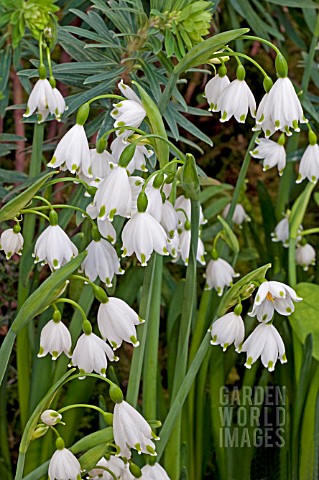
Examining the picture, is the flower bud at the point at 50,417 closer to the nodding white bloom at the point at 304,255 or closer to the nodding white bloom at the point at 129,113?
the nodding white bloom at the point at 129,113

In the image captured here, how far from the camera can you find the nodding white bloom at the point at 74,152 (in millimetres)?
810

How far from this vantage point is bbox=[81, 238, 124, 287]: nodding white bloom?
0.85 metres

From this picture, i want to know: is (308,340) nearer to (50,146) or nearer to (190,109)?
(190,109)

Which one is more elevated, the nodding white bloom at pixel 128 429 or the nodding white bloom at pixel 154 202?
the nodding white bloom at pixel 154 202

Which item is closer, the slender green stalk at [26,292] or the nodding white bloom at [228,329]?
the nodding white bloom at [228,329]

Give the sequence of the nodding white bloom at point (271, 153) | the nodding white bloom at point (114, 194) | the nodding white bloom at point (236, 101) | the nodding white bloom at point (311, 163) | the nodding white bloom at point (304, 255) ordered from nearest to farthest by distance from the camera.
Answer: the nodding white bloom at point (114, 194), the nodding white bloom at point (236, 101), the nodding white bloom at point (311, 163), the nodding white bloom at point (271, 153), the nodding white bloom at point (304, 255)

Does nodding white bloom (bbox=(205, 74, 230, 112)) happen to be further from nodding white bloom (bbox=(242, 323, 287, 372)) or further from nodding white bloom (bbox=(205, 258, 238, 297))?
nodding white bloom (bbox=(205, 258, 238, 297))

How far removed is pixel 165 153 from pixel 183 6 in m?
0.25

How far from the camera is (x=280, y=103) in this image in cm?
83

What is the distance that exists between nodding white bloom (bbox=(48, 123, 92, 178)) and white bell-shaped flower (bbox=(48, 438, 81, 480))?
0.26 meters

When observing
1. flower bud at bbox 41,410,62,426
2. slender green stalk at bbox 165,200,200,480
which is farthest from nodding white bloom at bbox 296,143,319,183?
flower bud at bbox 41,410,62,426

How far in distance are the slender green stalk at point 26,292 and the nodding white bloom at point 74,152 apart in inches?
12.5

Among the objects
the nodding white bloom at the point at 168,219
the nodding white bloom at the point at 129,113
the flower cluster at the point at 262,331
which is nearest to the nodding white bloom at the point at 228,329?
the flower cluster at the point at 262,331

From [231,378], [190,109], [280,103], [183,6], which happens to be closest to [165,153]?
[280,103]
